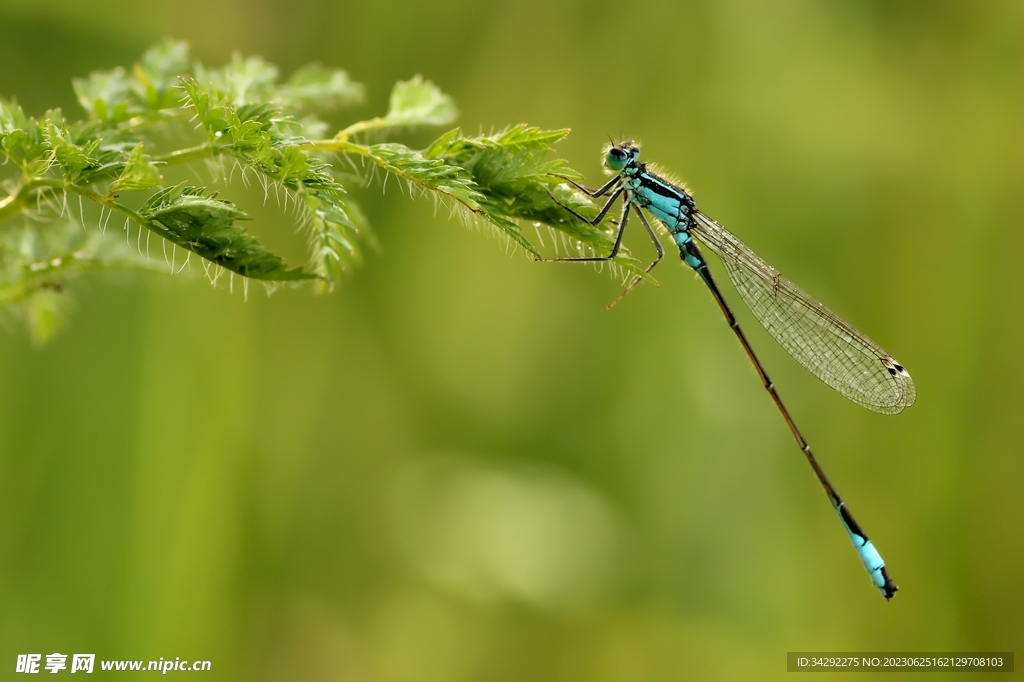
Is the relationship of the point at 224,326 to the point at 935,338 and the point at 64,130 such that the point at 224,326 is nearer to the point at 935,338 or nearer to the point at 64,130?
the point at 64,130

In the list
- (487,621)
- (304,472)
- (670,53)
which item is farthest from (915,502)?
(304,472)

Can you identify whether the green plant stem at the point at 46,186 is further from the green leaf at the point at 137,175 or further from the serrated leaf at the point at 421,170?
the serrated leaf at the point at 421,170

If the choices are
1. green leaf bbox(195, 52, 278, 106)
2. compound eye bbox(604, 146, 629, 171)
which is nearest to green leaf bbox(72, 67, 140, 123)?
green leaf bbox(195, 52, 278, 106)

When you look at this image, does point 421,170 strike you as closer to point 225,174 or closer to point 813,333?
point 225,174

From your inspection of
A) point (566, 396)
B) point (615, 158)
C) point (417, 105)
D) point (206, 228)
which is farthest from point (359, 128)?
point (566, 396)

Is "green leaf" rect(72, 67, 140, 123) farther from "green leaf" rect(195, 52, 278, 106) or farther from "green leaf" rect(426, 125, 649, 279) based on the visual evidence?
"green leaf" rect(426, 125, 649, 279)
